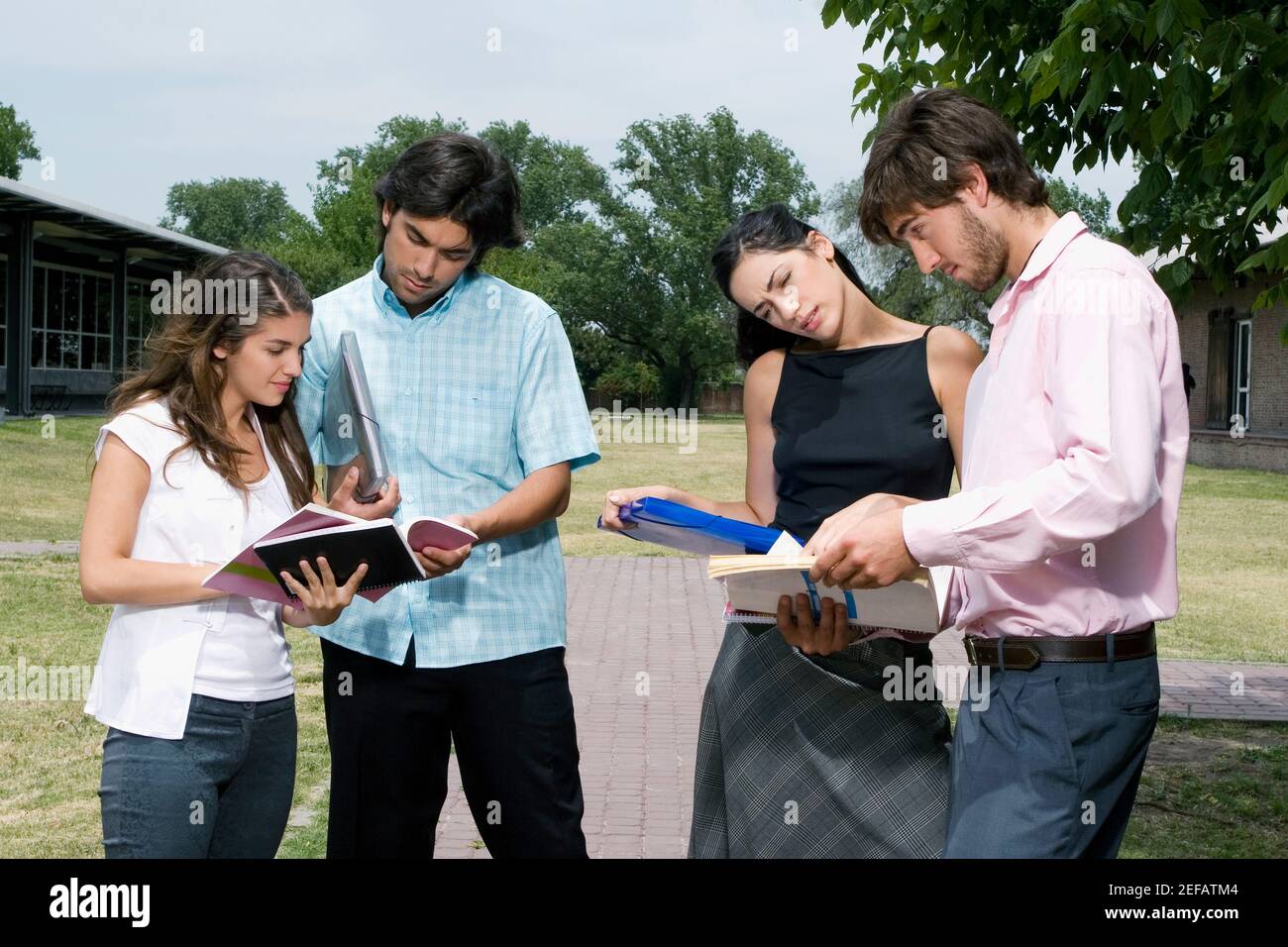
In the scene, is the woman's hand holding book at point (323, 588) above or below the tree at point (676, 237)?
below

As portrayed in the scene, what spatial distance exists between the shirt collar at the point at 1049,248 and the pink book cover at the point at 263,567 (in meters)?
1.29

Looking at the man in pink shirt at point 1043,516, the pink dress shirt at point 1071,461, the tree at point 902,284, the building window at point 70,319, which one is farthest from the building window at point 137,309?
the pink dress shirt at point 1071,461

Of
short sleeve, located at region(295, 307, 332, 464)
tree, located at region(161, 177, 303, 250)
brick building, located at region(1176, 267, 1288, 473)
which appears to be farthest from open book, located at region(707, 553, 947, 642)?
tree, located at region(161, 177, 303, 250)

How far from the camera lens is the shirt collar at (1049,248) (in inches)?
90.0

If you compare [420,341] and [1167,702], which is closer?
[420,341]

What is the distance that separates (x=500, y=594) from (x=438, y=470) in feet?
1.06

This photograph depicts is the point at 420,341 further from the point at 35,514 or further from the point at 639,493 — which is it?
the point at 35,514

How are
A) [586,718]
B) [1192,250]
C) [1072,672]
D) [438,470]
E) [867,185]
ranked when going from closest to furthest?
[1072,672], [867,185], [438,470], [1192,250], [586,718]

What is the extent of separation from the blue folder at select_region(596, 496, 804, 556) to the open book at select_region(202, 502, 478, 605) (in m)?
0.40

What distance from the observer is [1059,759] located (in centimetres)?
219

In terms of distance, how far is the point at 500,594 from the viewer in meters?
3.19

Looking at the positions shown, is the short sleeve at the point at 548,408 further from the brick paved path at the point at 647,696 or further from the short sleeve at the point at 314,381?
the brick paved path at the point at 647,696
